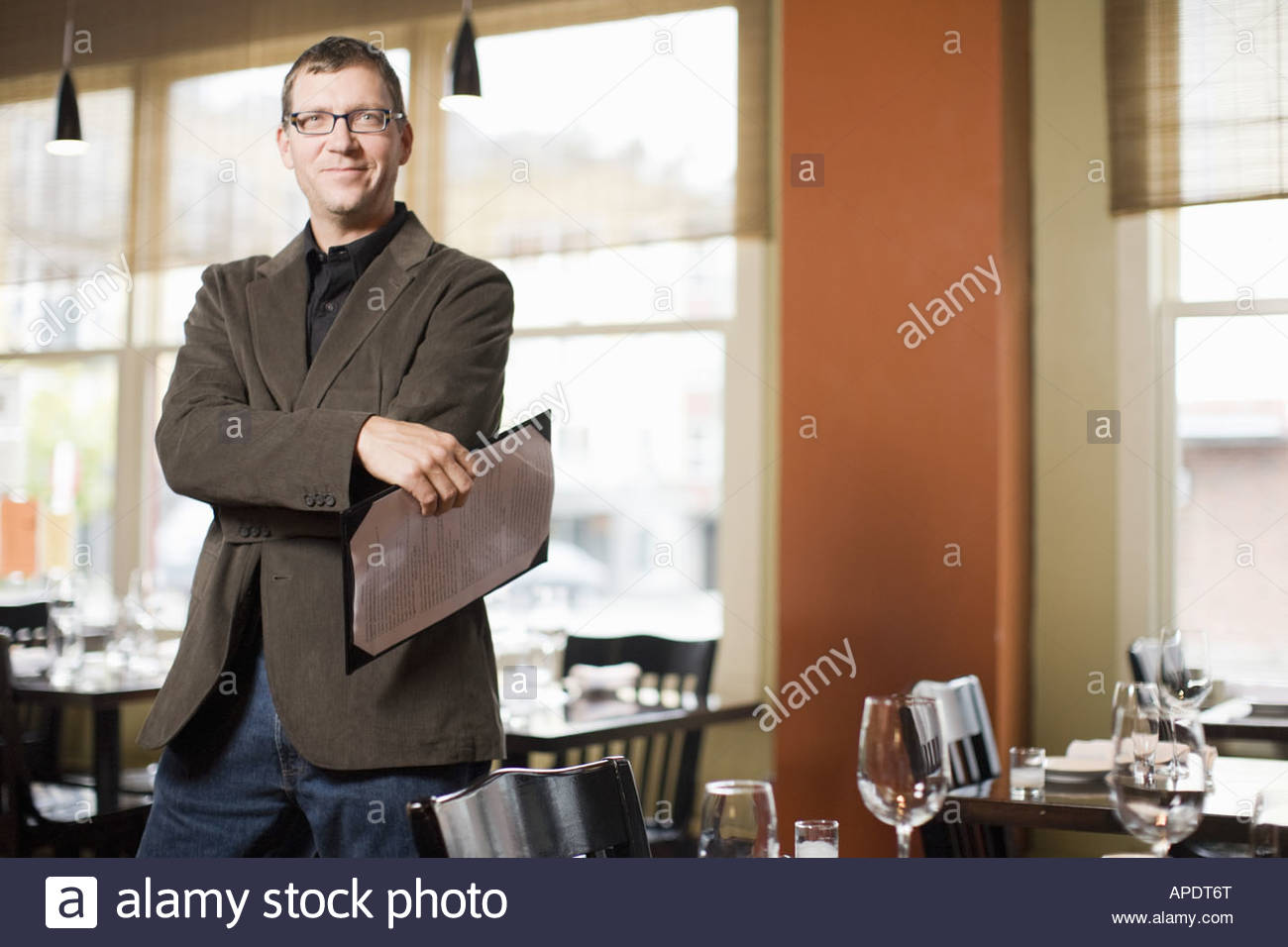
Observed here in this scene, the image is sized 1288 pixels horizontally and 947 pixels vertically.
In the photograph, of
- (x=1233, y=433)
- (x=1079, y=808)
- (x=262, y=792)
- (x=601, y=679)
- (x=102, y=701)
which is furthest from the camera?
(x=1233, y=433)

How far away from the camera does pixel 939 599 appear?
311 cm

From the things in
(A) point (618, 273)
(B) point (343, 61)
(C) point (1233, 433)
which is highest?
(A) point (618, 273)

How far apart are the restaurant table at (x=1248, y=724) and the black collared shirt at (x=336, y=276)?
2201 millimetres

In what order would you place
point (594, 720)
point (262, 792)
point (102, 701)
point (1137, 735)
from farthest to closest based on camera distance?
point (102, 701)
point (594, 720)
point (262, 792)
point (1137, 735)

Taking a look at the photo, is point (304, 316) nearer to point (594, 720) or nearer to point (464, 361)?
point (464, 361)

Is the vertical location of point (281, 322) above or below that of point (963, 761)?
above

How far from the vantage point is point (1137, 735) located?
1.32 m

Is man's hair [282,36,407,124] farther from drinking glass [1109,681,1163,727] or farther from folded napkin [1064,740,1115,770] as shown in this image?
folded napkin [1064,740,1115,770]

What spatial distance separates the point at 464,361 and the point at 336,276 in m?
0.21

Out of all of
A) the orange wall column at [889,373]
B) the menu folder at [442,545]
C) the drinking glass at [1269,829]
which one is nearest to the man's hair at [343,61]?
the menu folder at [442,545]

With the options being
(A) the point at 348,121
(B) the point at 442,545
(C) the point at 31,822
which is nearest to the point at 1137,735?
(B) the point at 442,545

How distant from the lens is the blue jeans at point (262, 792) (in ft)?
4.61

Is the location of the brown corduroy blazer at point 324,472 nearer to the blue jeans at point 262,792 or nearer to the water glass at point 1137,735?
the blue jeans at point 262,792

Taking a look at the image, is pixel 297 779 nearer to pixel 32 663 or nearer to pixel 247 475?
pixel 247 475
